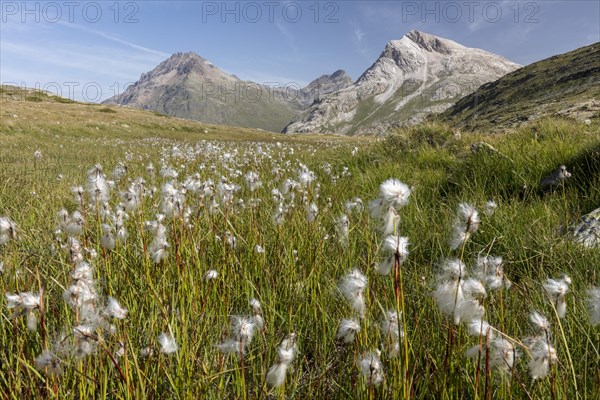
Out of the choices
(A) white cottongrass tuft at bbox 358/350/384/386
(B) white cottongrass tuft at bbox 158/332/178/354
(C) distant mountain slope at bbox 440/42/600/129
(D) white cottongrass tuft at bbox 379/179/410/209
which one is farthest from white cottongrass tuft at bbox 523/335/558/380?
(C) distant mountain slope at bbox 440/42/600/129

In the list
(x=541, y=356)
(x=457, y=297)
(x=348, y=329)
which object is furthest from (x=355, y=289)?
(x=541, y=356)

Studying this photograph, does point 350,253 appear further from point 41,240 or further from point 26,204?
point 26,204

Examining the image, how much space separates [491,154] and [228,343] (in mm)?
5726

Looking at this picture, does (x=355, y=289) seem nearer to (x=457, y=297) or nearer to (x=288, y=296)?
(x=457, y=297)

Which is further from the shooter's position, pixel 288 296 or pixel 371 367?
pixel 288 296

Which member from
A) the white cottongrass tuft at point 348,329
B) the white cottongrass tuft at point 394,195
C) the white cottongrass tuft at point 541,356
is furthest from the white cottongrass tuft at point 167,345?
the white cottongrass tuft at point 541,356

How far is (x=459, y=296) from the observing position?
1.29 metres

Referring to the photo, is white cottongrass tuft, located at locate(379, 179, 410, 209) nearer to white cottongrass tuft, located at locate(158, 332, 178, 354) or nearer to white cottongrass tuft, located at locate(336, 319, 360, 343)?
white cottongrass tuft, located at locate(336, 319, 360, 343)

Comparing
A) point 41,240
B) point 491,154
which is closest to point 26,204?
point 41,240

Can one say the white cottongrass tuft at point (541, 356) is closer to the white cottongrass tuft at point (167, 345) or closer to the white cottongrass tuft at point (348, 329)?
the white cottongrass tuft at point (348, 329)

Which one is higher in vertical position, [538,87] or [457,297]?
[538,87]

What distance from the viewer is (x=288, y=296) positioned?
8.94ft

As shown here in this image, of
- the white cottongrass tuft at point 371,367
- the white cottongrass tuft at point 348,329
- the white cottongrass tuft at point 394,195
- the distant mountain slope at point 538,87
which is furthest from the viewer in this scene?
the distant mountain slope at point 538,87

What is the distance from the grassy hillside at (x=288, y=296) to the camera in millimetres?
1529
